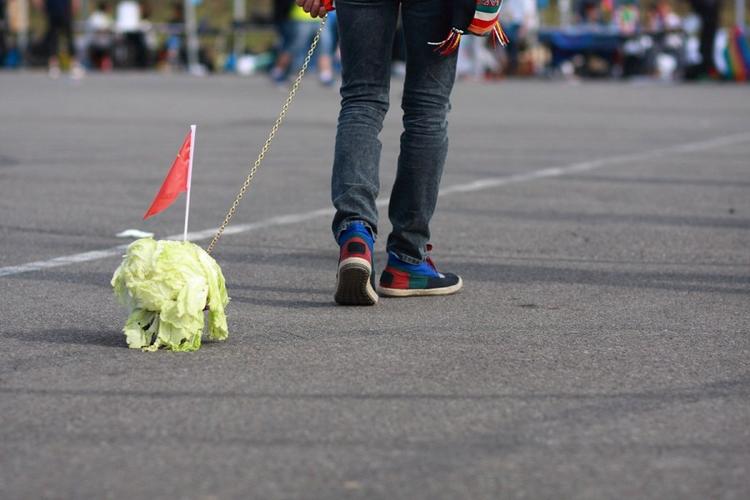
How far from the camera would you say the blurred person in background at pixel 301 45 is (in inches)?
798

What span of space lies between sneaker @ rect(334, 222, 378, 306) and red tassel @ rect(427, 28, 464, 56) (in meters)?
0.60

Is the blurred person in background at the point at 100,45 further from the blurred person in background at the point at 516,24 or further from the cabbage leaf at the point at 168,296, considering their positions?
the cabbage leaf at the point at 168,296

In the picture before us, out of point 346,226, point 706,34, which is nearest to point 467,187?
point 346,226

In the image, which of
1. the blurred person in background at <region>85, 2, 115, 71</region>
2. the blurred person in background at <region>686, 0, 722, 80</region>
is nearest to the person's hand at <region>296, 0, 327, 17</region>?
the blurred person in background at <region>686, 0, 722, 80</region>

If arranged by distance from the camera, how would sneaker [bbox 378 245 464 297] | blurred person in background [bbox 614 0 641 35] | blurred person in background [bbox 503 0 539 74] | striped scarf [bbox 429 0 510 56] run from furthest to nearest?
blurred person in background [bbox 614 0 641 35] < blurred person in background [bbox 503 0 539 74] < sneaker [bbox 378 245 464 297] < striped scarf [bbox 429 0 510 56]

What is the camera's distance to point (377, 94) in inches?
189

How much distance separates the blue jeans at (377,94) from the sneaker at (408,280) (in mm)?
183

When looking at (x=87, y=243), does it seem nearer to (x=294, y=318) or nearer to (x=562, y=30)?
(x=294, y=318)

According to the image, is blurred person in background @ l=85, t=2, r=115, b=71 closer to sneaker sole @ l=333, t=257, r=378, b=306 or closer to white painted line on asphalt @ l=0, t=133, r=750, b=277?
white painted line on asphalt @ l=0, t=133, r=750, b=277

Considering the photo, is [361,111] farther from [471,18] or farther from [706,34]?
[706,34]

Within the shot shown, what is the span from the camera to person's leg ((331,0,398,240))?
4.74 metres

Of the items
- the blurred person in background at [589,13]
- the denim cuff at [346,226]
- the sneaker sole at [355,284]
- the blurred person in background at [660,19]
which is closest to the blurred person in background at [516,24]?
the blurred person in background at [589,13]

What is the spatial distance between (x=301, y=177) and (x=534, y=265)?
343cm

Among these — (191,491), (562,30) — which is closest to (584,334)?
(191,491)
